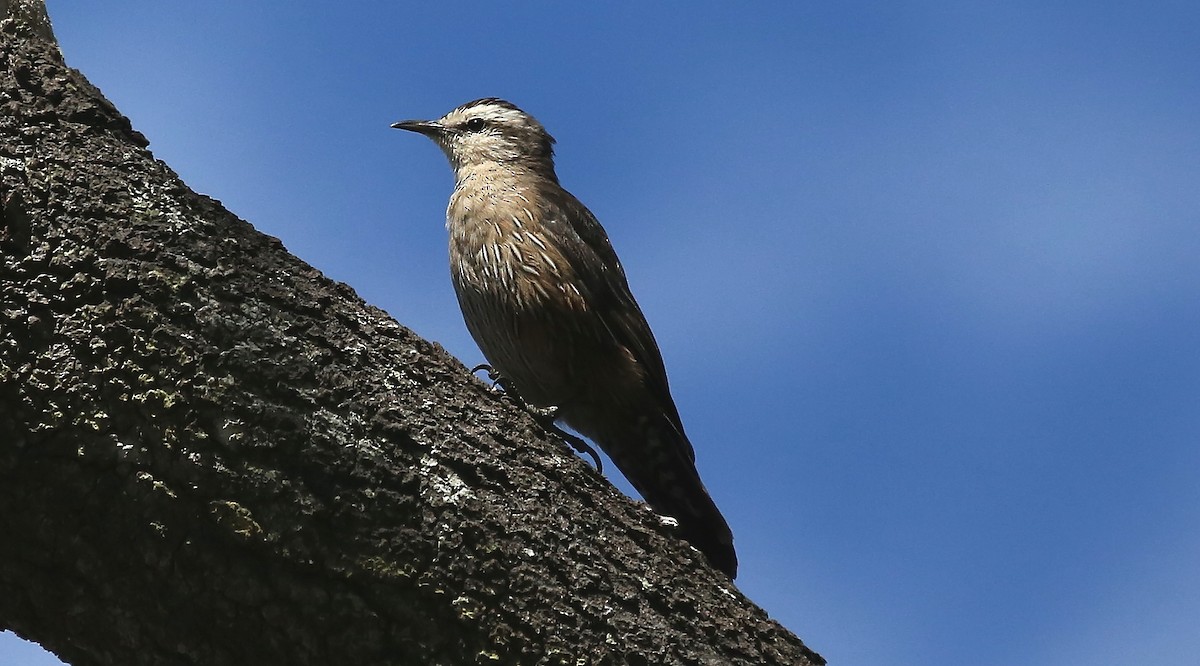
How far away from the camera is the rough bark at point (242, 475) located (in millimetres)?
2033

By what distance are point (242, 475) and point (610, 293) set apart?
314 cm

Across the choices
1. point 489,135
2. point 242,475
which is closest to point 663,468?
point 489,135

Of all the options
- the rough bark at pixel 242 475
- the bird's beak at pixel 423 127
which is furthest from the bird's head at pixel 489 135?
the rough bark at pixel 242 475

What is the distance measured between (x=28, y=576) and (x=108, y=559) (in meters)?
0.14

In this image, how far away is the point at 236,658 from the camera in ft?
6.76

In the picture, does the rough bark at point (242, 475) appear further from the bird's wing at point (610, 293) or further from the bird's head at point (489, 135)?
the bird's head at point (489, 135)

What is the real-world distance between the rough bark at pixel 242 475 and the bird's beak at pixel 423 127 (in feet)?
13.2

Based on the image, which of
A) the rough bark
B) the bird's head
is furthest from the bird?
the rough bark

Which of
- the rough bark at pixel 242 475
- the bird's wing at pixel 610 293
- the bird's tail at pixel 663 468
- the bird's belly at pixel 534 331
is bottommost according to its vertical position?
the rough bark at pixel 242 475

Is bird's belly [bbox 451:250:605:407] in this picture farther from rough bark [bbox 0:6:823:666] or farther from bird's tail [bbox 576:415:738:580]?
rough bark [bbox 0:6:823:666]

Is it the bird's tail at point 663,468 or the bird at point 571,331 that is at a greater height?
the bird at point 571,331

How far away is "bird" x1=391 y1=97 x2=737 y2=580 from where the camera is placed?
475 centimetres

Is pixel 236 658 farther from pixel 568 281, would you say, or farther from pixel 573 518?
pixel 568 281

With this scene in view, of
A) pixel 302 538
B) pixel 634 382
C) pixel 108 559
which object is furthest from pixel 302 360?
pixel 634 382
